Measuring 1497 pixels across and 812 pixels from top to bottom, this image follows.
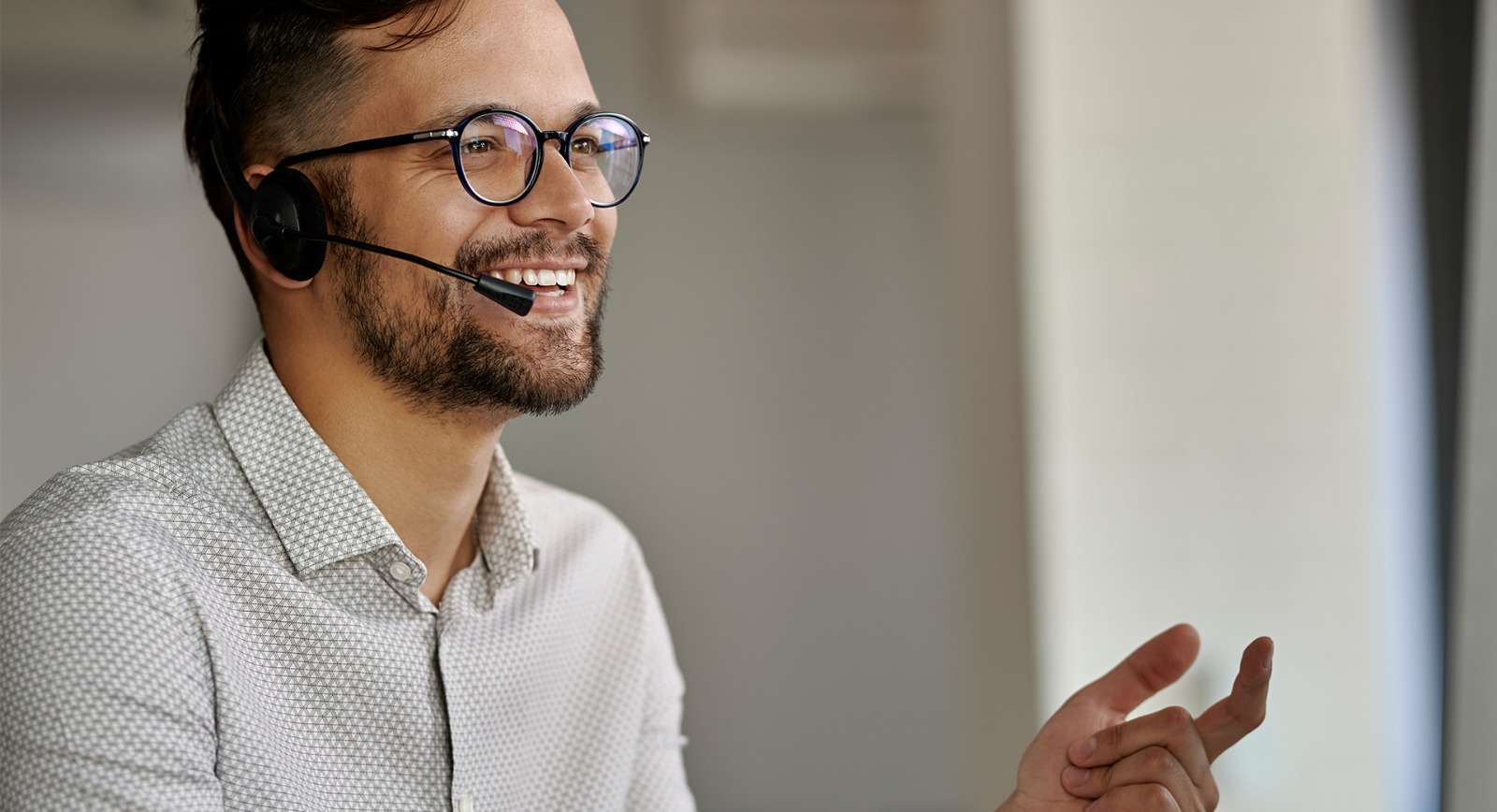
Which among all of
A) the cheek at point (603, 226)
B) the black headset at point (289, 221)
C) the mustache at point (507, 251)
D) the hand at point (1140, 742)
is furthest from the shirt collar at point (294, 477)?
the hand at point (1140, 742)

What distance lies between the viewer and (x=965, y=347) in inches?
108

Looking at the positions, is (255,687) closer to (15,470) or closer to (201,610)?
(201,610)

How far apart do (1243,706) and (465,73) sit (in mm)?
989

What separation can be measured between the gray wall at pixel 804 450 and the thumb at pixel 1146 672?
131 cm

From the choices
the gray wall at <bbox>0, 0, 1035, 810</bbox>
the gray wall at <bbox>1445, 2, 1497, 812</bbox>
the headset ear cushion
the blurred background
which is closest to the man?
the headset ear cushion

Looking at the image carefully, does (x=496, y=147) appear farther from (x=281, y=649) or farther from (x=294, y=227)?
(x=281, y=649)

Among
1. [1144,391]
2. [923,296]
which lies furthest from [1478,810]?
[923,296]

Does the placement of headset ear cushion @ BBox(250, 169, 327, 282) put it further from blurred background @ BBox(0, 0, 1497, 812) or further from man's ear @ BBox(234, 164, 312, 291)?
blurred background @ BBox(0, 0, 1497, 812)

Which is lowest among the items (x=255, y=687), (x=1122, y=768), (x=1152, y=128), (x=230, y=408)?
(x=1122, y=768)

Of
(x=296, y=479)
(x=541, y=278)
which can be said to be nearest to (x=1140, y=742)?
(x=541, y=278)

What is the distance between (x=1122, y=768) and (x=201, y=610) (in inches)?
33.9

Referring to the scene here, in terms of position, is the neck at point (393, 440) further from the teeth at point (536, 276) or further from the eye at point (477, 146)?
the eye at point (477, 146)

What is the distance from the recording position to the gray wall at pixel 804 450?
2.77 metres

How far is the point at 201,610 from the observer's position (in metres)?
1.09
